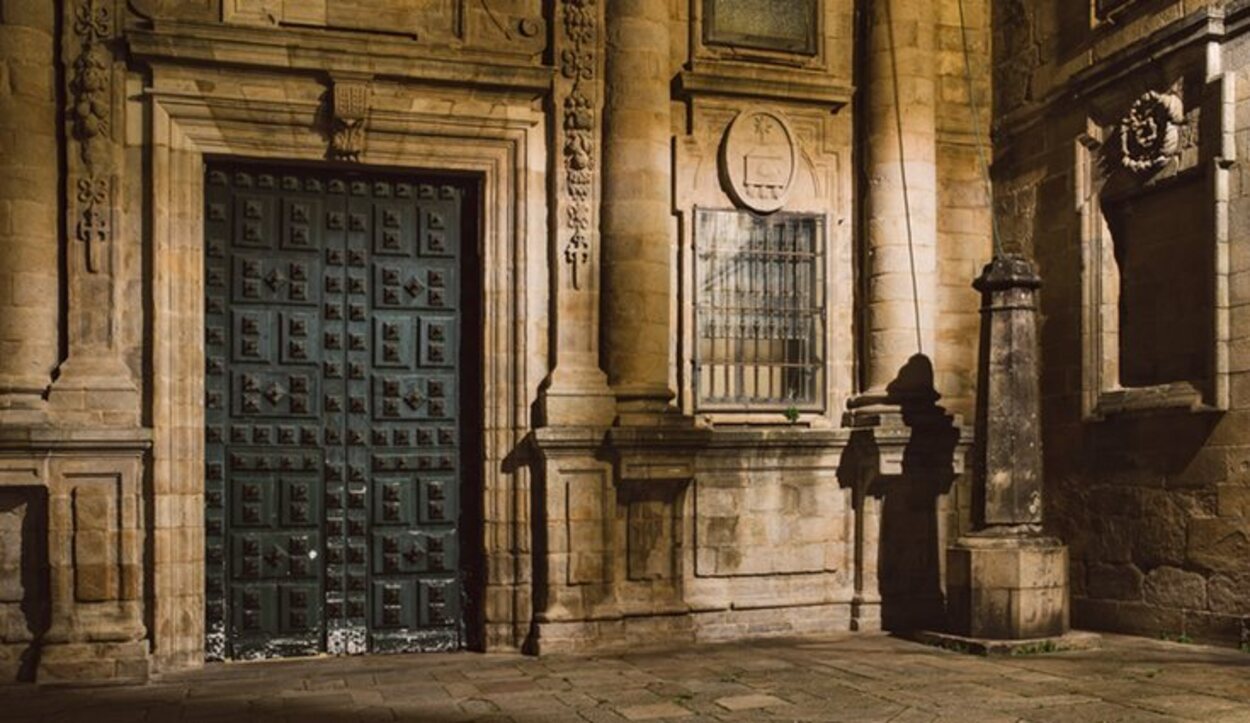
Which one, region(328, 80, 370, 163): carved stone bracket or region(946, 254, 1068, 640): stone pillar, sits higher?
region(328, 80, 370, 163): carved stone bracket

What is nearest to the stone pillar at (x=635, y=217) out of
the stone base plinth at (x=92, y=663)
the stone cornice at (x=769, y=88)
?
the stone cornice at (x=769, y=88)

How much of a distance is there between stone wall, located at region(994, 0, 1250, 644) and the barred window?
1.86 m

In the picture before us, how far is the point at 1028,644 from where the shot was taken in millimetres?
8609

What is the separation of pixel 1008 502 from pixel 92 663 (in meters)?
6.33

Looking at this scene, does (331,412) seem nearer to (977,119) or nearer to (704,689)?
(704,689)

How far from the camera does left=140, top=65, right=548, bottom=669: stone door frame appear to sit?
8664mm

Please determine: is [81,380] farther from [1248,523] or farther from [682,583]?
[1248,523]

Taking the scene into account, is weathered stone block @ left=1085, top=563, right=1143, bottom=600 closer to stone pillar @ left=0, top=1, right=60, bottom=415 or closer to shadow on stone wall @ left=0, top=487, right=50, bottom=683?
shadow on stone wall @ left=0, top=487, right=50, bottom=683

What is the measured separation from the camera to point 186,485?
8719 mm

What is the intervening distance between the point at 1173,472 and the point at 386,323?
5791 mm

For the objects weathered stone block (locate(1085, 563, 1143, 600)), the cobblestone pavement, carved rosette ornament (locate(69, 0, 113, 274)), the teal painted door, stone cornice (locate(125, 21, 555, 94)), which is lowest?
the cobblestone pavement

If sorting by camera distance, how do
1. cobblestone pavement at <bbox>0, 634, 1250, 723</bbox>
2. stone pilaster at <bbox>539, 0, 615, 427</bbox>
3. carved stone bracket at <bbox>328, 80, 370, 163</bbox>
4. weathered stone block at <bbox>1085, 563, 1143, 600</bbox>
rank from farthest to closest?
stone pilaster at <bbox>539, 0, 615, 427</bbox> < weathered stone block at <bbox>1085, 563, 1143, 600</bbox> < carved stone bracket at <bbox>328, 80, 370, 163</bbox> < cobblestone pavement at <bbox>0, 634, 1250, 723</bbox>

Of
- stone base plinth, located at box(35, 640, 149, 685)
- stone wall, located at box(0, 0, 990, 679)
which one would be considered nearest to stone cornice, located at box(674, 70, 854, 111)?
stone wall, located at box(0, 0, 990, 679)

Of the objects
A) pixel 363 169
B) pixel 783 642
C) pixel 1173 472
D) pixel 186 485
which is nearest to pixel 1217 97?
pixel 1173 472
